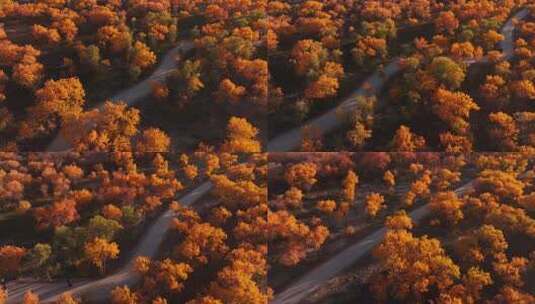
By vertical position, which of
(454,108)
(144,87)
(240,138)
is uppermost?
(454,108)

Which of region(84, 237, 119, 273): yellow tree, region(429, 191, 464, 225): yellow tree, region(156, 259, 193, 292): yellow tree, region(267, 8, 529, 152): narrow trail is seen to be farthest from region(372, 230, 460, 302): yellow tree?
region(84, 237, 119, 273): yellow tree

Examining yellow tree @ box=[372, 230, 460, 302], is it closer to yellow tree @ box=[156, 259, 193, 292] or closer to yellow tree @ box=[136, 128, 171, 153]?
yellow tree @ box=[156, 259, 193, 292]

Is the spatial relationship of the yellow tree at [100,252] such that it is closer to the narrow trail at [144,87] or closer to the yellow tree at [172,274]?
the yellow tree at [172,274]

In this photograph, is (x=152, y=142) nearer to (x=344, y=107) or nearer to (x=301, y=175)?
(x=301, y=175)

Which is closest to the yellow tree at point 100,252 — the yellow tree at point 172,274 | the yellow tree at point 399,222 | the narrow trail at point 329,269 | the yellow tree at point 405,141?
the yellow tree at point 172,274

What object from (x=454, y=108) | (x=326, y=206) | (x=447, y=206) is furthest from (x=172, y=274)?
(x=454, y=108)

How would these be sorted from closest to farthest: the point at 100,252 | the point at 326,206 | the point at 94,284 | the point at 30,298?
1. the point at 30,298
2. the point at 94,284
3. the point at 100,252
4. the point at 326,206
